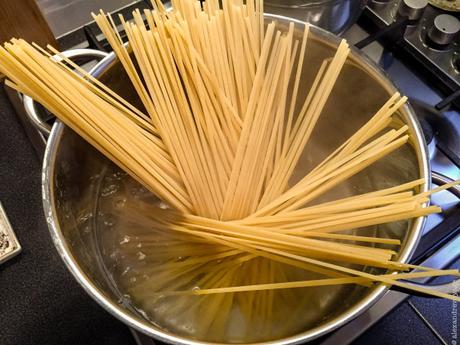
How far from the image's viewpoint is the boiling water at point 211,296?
24.0 inches

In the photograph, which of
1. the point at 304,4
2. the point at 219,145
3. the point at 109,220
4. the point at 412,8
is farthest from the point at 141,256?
the point at 412,8

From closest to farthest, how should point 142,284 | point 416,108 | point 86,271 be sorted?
point 86,271
point 142,284
point 416,108

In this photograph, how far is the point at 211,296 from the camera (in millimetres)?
631

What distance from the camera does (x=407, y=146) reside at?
24.0 inches

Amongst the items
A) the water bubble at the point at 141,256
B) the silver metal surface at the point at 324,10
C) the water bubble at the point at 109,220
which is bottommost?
the water bubble at the point at 141,256

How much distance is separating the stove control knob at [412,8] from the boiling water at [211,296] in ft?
1.70

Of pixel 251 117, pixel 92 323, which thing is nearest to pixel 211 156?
pixel 251 117

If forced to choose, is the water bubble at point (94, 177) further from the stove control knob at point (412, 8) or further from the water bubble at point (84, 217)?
the stove control knob at point (412, 8)

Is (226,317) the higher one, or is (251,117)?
(251,117)

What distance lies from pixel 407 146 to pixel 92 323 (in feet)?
1.76

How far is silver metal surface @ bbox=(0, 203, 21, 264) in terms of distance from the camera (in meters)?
0.72

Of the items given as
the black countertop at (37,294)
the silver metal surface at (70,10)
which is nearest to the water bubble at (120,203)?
the black countertop at (37,294)

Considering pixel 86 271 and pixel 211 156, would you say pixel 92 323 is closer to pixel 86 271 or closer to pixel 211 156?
pixel 86 271

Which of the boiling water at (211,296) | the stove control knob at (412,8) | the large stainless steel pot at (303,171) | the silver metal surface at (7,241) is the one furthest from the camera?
the stove control knob at (412,8)
